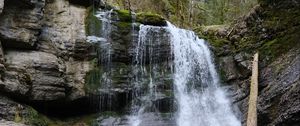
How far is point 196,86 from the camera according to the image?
572 inches

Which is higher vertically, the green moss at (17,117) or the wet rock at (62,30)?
the wet rock at (62,30)

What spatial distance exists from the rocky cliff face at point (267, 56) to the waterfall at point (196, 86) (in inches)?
19.0

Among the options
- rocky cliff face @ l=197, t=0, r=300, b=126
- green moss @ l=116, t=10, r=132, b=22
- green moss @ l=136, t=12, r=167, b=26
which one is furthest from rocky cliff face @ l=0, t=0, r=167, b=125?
rocky cliff face @ l=197, t=0, r=300, b=126

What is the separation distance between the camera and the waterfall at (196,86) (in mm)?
13336

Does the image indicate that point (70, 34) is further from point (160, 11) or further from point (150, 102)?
Answer: point (160, 11)

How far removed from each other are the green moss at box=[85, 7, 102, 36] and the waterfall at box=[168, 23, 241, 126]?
2.98 meters

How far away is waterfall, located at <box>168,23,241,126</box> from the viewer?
13.3 meters

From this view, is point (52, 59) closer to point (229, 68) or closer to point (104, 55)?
point (104, 55)

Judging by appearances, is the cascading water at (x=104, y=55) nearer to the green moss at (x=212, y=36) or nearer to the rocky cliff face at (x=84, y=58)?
the rocky cliff face at (x=84, y=58)

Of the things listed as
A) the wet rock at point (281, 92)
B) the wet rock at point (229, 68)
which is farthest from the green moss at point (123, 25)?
the wet rock at point (281, 92)

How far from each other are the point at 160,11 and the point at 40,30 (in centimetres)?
1430

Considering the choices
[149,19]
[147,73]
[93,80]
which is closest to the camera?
[93,80]

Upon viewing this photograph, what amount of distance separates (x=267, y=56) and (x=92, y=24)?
647 cm

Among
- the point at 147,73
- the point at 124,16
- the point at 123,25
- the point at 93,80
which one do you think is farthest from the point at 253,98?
the point at 124,16
